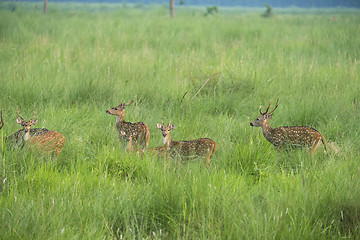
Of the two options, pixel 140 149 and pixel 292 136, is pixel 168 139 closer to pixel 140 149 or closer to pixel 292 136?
pixel 140 149

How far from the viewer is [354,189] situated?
3578 millimetres

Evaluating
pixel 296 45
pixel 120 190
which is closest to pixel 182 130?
pixel 120 190

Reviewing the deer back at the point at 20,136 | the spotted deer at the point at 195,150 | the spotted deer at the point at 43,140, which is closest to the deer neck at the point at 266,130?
the spotted deer at the point at 195,150

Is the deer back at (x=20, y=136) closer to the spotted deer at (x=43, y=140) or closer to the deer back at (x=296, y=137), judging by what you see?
the spotted deer at (x=43, y=140)

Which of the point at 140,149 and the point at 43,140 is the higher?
the point at 43,140

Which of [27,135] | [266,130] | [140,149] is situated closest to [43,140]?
[27,135]

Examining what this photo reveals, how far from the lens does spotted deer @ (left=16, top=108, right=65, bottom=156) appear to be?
4352 millimetres

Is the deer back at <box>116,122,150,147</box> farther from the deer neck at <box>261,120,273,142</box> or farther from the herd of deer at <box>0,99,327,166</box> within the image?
the deer neck at <box>261,120,273,142</box>

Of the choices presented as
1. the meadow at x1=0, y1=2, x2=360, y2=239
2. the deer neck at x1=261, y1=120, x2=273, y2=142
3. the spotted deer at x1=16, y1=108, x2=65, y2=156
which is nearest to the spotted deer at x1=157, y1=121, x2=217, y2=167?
the meadow at x1=0, y1=2, x2=360, y2=239

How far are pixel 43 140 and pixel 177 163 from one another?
1326mm

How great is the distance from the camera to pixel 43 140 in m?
4.39

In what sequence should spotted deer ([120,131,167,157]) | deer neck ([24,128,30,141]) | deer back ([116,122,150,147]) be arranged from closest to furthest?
deer neck ([24,128,30,141]) → spotted deer ([120,131,167,157]) → deer back ([116,122,150,147])

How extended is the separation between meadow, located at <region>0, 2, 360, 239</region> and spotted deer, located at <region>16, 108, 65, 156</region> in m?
0.13

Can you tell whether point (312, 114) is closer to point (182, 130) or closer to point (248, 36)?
point (182, 130)
